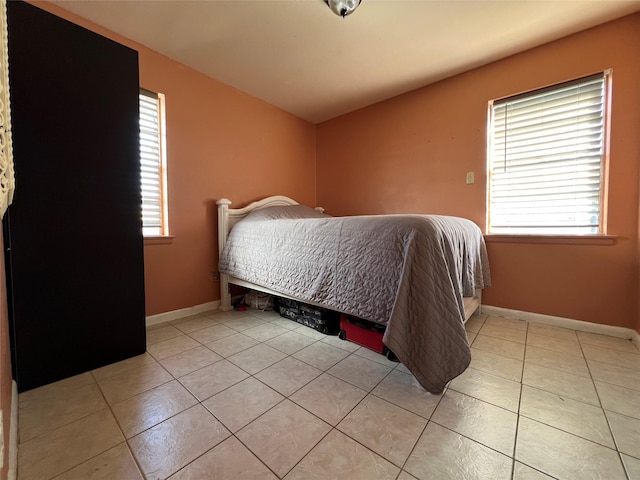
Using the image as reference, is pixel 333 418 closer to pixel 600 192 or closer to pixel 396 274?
pixel 396 274

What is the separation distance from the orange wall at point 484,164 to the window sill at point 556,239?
0.12ft

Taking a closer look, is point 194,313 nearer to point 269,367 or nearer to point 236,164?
point 269,367

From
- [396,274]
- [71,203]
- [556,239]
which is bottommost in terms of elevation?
[396,274]

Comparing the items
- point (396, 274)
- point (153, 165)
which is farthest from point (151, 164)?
point (396, 274)

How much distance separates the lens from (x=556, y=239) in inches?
80.0

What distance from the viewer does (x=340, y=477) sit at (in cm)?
85

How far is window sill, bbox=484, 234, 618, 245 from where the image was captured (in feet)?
6.15

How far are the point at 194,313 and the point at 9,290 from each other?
1.30 metres

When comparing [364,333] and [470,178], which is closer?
[364,333]

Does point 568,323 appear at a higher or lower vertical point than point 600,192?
lower

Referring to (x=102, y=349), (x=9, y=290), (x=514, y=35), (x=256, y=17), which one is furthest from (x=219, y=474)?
(x=514, y=35)

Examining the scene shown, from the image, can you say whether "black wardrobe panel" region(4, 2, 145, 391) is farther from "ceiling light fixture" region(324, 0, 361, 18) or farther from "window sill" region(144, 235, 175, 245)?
"ceiling light fixture" region(324, 0, 361, 18)

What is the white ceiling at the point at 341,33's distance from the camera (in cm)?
168

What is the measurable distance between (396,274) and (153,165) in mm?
2161
